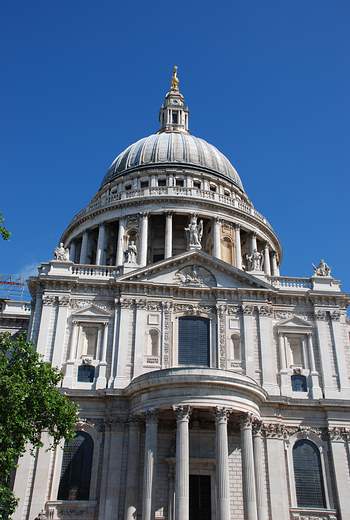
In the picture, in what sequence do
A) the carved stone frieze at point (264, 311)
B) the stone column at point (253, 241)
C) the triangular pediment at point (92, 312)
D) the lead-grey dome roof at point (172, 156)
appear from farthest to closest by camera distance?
the lead-grey dome roof at point (172, 156)
the stone column at point (253, 241)
the carved stone frieze at point (264, 311)
the triangular pediment at point (92, 312)

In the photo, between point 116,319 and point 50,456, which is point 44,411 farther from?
point 116,319

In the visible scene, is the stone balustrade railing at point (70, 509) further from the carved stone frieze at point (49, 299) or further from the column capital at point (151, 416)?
the carved stone frieze at point (49, 299)

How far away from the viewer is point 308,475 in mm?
32875

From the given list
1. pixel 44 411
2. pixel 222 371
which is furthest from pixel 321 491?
pixel 44 411

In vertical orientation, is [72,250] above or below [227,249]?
above

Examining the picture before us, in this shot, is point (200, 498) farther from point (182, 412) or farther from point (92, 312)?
point (92, 312)

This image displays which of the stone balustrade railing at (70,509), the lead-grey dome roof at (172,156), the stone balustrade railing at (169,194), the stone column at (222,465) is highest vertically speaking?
the lead-grey dome roof at (172,156)

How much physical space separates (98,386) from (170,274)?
8622 millimetres

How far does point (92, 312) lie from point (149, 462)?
35.4 feet

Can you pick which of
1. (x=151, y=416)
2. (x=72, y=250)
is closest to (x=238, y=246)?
(x=72, y=250)

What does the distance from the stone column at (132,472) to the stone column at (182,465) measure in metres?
2.90

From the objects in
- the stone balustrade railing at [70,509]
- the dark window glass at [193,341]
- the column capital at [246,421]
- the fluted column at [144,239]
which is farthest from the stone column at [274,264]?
the stone balustrade railing at [70,509]

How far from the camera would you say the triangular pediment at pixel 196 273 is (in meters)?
37.8

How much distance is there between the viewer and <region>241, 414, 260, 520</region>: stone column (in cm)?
2831
